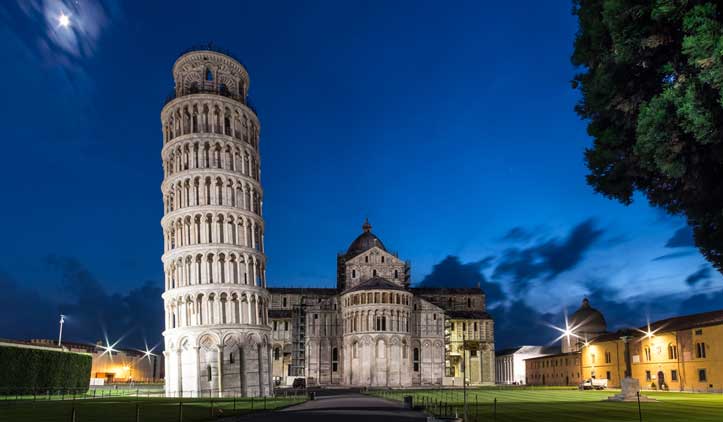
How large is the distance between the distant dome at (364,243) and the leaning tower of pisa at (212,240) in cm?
3655

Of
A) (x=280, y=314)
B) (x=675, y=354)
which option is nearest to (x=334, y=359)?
(x=280, y=314)

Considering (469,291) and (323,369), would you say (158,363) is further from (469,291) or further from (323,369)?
(469,291)

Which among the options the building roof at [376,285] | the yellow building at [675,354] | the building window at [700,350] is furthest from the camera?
the building roof at [376,285]

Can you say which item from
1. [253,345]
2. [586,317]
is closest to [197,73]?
[253,345]

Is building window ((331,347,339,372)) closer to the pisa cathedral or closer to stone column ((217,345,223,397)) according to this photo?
the pisa cathedral

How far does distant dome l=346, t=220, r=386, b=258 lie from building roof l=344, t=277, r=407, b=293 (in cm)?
1256

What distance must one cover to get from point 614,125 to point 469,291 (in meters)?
91.7

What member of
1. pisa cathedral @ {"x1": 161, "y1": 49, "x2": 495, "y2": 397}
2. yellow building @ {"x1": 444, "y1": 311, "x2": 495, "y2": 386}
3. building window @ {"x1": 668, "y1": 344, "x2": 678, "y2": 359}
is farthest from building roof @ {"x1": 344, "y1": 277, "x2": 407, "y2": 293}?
building window @ {"x1": 668, "y1": 344, "x2": 678, "y2": 359}

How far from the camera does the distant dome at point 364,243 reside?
10029 cm

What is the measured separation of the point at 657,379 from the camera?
218 ft

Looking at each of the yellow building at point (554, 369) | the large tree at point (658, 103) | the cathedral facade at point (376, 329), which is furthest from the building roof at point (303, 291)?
the large tree at point (658, 103)

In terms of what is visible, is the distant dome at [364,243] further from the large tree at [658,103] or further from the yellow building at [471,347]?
the large tree at [658,103]

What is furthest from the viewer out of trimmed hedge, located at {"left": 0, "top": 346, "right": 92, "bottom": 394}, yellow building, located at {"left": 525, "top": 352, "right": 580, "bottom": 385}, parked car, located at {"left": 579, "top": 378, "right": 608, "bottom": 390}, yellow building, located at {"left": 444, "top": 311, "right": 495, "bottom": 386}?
yellow building, located at {"left": 444, "top": 311, "right": 495, "bottom": 386}

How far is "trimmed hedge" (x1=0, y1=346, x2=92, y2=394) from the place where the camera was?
51969 mm
